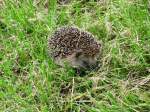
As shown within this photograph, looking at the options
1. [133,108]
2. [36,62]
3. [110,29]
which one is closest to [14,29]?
[36,62]

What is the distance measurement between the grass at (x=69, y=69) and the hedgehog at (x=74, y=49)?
0.24ft

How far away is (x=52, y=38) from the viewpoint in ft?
10.8

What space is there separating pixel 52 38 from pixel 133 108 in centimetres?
86

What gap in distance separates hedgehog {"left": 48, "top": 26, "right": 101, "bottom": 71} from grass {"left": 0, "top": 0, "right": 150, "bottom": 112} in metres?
0.07

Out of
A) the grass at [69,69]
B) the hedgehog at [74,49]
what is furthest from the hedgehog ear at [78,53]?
the grass at [69,69]

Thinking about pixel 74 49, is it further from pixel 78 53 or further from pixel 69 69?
pixel 69 69

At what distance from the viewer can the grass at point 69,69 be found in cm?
303

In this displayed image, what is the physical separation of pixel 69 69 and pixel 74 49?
0.52 ft

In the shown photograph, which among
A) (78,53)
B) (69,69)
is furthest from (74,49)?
(69,69)

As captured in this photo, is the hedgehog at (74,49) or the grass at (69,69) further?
the hedgehog at (74,49)

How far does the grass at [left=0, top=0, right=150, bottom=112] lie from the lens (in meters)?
3.03

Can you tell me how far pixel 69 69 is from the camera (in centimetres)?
327


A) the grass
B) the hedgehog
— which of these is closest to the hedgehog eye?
the hedgehog

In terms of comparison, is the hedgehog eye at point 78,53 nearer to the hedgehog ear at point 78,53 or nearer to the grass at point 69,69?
the hedgehog ear at point 78,53
